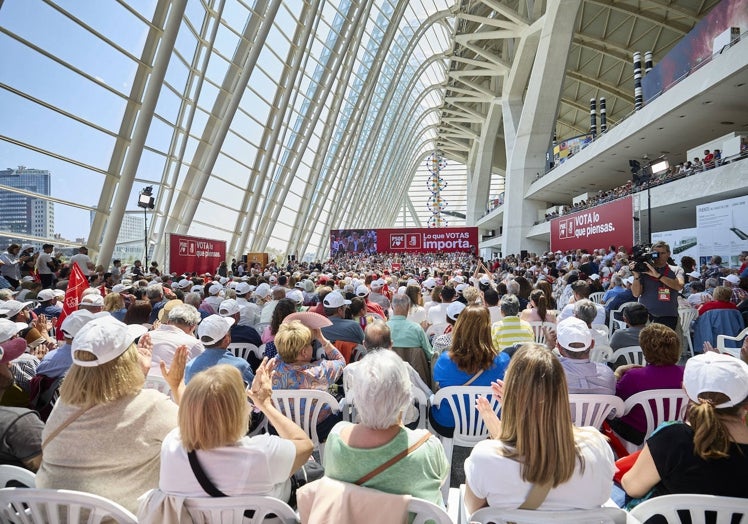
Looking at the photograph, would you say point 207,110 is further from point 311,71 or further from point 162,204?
point 311,71

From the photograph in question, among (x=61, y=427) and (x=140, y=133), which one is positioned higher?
(x=140, y=133)

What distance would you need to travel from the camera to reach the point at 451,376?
3.76 meters

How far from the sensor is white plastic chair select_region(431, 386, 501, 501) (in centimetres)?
347

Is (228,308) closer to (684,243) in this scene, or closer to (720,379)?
(720,379)

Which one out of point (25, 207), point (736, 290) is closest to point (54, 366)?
point (25, 207)

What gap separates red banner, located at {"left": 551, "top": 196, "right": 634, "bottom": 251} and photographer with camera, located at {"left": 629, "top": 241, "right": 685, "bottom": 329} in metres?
11.1

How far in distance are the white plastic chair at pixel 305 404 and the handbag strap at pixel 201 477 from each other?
1.46 m

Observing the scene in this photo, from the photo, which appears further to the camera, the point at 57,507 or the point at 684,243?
the point at 684,243

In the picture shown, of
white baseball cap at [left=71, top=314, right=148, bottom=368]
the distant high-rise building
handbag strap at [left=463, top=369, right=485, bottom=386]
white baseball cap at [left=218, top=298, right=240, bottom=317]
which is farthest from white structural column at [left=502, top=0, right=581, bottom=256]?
white baseball cap at [left=71, top=314, right=148, bottom=368]

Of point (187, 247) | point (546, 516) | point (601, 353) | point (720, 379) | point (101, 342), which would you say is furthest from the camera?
point (187, 247)

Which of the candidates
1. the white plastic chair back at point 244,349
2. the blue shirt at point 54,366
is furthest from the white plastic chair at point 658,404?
the blue shirt at point 54,366

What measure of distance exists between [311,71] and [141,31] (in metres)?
11.0

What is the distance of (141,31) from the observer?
11.9m

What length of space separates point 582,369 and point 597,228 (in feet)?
57.3
